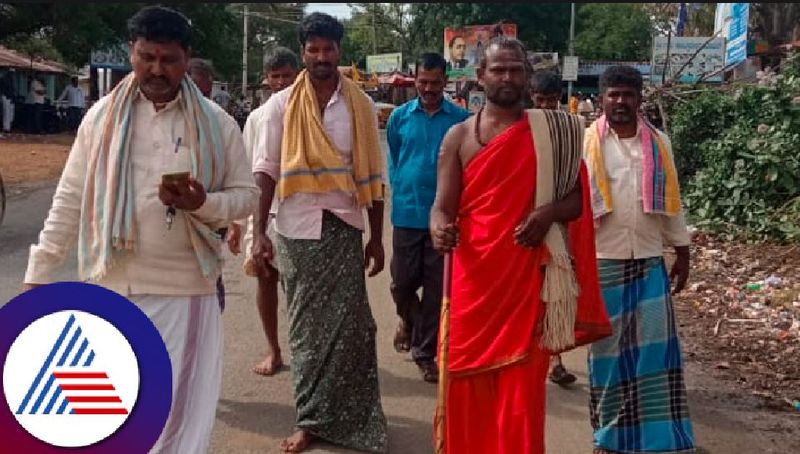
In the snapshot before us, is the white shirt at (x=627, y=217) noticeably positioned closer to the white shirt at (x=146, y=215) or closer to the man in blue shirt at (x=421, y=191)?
the man in blue shirt at (x=421, y=191)

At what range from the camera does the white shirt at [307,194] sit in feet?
14.7

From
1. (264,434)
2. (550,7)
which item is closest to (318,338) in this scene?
(264,434)

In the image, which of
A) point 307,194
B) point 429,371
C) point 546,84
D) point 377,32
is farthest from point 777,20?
point 377,32

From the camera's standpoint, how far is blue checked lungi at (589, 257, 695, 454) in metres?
4.33

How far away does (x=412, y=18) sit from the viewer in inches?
2375

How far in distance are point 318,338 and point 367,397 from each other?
38cm

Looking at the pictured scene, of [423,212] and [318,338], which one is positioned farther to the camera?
[423,212]

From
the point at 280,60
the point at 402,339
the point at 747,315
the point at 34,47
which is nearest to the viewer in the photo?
the point at 280,60

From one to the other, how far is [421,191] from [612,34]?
175 feet

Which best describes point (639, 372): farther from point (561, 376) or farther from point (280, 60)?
point (280, 60)

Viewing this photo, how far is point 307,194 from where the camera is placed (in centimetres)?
447

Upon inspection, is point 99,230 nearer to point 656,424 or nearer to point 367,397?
point 367,397

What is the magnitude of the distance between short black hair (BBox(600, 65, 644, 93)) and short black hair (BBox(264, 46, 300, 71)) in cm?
239

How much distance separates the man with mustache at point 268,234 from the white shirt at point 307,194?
0.05m
